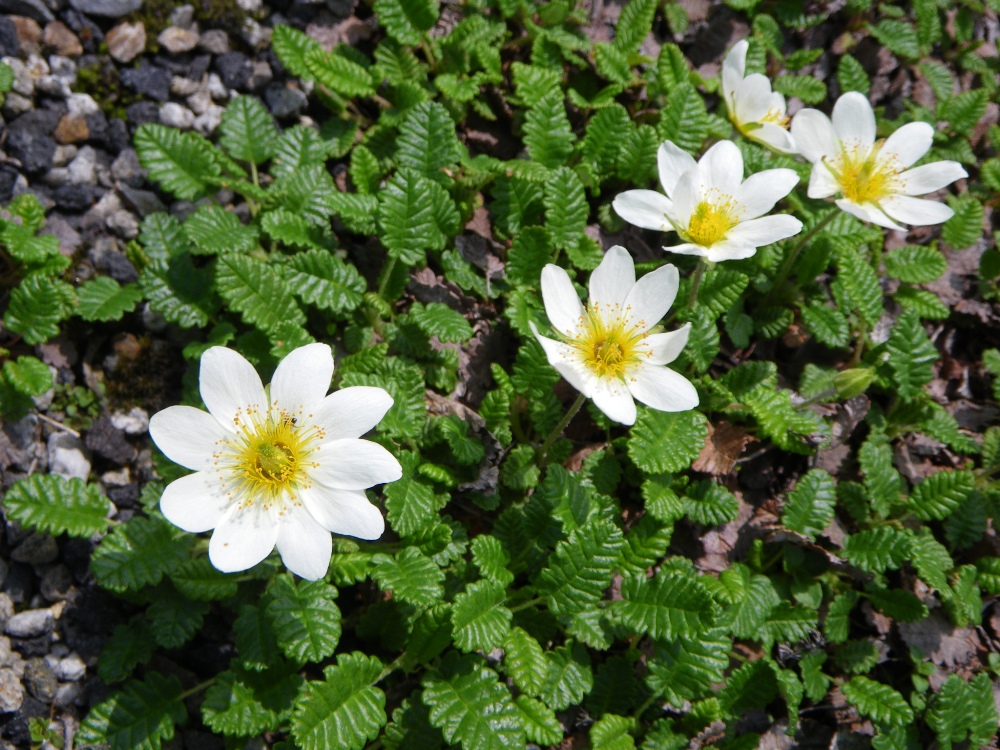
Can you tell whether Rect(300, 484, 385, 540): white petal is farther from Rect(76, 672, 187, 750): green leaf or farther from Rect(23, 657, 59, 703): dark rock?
Rect(23, 657, 59, 703): dark rock

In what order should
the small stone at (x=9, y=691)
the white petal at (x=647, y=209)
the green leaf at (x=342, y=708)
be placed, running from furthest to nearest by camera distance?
the white petal at (x=647, y=209)
the small stone at (x=9, y=691)
the green leaf at (x=342, y=708)

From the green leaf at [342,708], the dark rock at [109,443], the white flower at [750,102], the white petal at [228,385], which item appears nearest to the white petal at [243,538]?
the white petal at [228,385]

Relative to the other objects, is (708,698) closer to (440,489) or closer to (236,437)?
(440,489)

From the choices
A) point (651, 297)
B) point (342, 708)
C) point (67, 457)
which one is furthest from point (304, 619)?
point (651, 297)

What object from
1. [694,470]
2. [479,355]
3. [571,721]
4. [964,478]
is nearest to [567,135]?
[479,355]

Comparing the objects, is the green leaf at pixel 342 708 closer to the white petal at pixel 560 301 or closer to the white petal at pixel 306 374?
the white petal at pixel 306 374

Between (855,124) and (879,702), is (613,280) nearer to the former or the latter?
(855,124)
